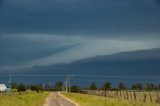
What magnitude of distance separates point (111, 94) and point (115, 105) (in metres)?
54.7

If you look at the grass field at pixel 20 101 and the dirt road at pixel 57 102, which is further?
the dirt road at pixel 57 102

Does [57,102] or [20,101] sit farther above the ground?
[20,101]

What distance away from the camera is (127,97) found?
82125 millimetres

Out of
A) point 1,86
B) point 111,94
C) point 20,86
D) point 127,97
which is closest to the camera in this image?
point 127,97

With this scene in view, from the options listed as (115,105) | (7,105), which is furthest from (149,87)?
(7,105)

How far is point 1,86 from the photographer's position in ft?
573

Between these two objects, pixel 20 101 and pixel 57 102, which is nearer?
pixel 20 101

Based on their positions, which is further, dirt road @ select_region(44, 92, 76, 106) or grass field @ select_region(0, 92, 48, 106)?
dirt road @ select_region(44, 92, 76, 106)

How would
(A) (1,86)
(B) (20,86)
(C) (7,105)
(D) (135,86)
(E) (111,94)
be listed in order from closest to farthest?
1. (C) (7,105)
2. (E) (111,94)
3. (D) (135,86)
4. (A) (1,86)
5. (B) (20,86)

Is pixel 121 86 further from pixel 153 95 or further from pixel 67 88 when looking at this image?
pixel 153 95

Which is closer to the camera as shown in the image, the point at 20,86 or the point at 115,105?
the point at 115,105

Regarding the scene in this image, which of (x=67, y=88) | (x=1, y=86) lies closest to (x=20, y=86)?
(x=1, y=86)

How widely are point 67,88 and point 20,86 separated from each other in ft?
113

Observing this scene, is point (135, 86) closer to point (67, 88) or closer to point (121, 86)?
point (121, 86)
